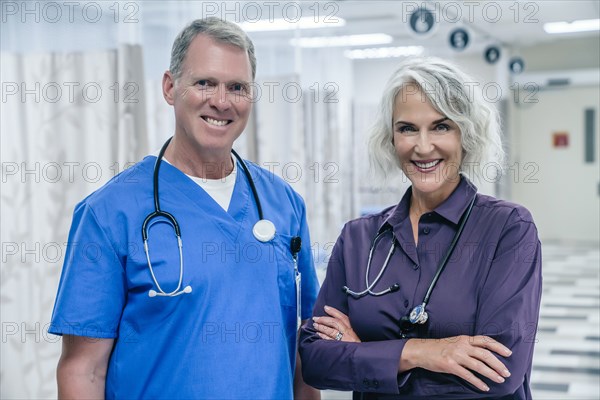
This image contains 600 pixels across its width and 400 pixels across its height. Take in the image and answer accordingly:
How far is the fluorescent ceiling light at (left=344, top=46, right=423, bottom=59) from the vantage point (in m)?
11.7

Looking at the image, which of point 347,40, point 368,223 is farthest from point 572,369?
point 347,40

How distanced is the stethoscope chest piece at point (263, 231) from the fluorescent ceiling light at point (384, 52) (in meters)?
10.2

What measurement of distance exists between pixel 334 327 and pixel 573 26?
9707 millimetres

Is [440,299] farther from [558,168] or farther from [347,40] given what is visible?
[558,168]

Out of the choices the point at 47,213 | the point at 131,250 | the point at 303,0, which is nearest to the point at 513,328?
the point at 131,250

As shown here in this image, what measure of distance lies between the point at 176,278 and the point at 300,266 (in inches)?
16.9

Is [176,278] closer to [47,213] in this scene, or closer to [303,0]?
[47,213]

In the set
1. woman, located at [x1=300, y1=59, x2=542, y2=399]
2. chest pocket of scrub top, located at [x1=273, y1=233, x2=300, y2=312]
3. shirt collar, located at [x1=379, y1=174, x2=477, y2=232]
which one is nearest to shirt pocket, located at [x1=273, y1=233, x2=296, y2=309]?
chest pocket of scrub top, located at [x1=273, y1=233, x2=300, y2=312]

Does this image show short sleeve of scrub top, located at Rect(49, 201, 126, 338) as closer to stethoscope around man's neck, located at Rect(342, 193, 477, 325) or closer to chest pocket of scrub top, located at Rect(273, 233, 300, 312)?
chest pocket of scrub top, located at Rect(273, 233, 300, 312)

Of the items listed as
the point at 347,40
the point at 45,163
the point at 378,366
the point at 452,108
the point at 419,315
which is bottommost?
the point at 378,366

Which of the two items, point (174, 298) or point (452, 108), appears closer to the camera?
point (174, 298)

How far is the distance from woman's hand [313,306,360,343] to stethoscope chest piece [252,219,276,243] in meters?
0.25

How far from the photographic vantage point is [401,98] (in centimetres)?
166

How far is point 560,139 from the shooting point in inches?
463
